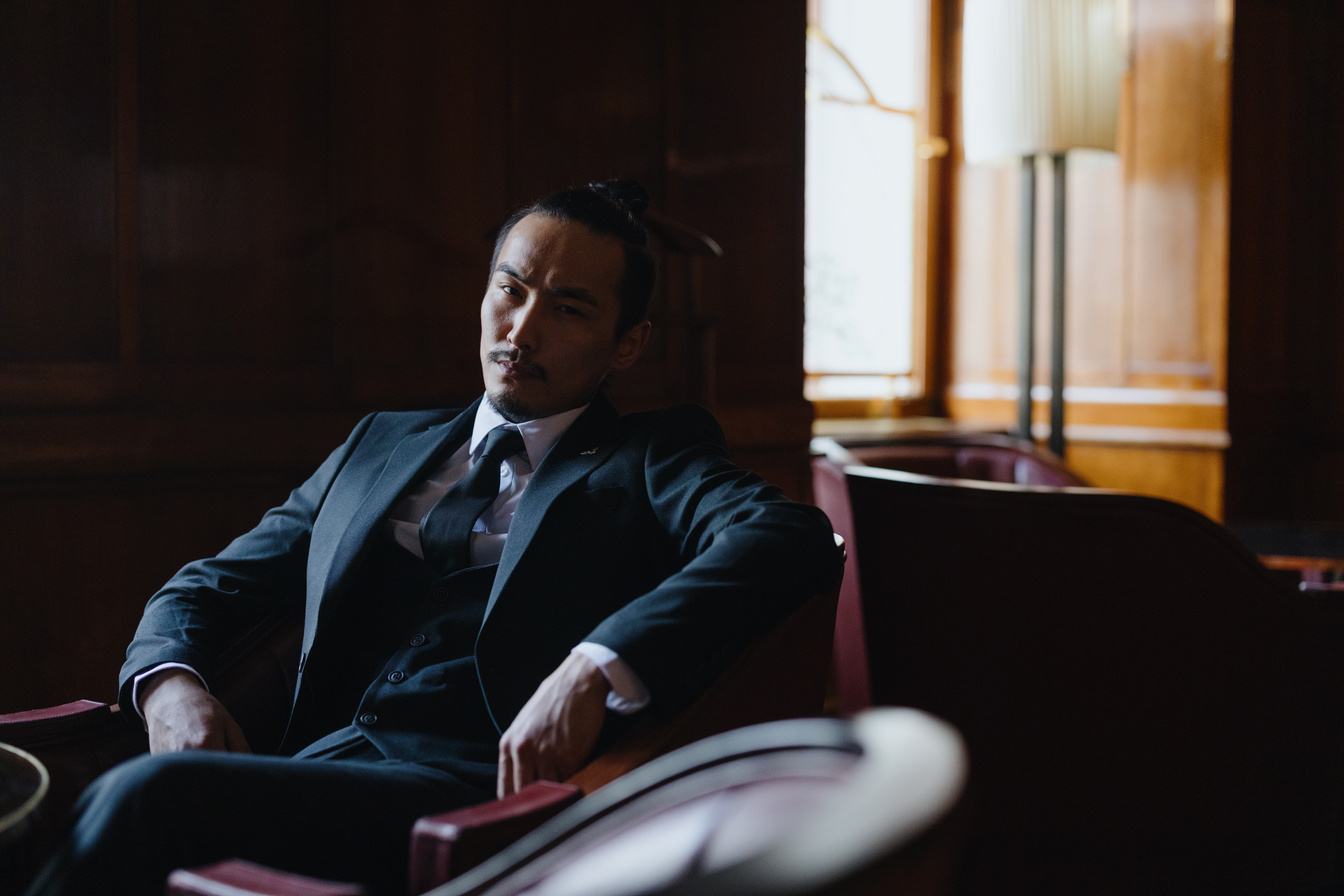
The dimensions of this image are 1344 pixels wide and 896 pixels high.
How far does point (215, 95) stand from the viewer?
2.23 m

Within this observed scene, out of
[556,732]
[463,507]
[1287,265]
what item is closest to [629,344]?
[463,507]

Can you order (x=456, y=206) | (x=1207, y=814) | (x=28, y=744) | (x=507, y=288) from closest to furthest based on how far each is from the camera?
(x=28, y=744), (x=507, y=288), (x=1207, y=814), (x=456, y=206)

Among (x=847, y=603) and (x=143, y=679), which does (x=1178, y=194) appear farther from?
(x=143, y=679)

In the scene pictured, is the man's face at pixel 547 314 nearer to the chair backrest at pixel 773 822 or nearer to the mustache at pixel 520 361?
the mustache at pixel 520 361

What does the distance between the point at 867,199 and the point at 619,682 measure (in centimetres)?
392

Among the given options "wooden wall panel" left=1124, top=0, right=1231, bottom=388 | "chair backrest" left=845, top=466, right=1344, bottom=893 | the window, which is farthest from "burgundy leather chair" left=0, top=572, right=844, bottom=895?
"wooden wall panel" left=1124, top=0, right=1231, bottom=388

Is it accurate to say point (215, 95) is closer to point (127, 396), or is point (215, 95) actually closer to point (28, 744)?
point (127, 396)

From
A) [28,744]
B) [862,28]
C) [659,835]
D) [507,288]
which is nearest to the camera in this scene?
[659,835]

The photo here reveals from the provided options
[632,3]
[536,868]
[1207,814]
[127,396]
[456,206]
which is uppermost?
[632,3]

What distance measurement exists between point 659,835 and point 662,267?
254 cm

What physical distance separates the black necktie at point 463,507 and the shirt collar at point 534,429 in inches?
0.6

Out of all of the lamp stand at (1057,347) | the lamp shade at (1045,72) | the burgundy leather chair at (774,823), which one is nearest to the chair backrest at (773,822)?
the burgundy leather chair at (774,823)

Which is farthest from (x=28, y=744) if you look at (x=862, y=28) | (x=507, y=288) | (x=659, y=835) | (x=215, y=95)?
(x=862, y=28)

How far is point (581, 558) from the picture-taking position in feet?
4.61
